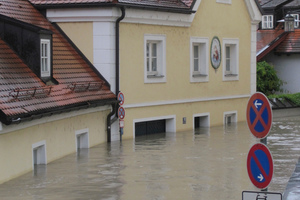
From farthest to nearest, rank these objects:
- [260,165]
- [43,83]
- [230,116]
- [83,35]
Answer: [230,116] → [83,35] → [43,83] → [260,165]

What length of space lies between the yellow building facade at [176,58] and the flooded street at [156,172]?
1.71m

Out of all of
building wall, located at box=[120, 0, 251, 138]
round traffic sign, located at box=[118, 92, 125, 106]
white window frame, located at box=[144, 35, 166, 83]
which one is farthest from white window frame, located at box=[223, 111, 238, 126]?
round traffic sign, located at box=[118, 92, 125, 106]

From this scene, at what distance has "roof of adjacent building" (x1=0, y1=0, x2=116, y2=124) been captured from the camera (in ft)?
56.9

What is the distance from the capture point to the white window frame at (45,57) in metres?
20.8

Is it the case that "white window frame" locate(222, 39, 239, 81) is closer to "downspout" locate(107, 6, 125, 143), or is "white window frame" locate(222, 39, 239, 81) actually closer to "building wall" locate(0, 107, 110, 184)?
"downspout" locate(107, 6, 125, 143)

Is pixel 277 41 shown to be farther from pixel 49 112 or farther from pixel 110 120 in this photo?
pixel 49 112

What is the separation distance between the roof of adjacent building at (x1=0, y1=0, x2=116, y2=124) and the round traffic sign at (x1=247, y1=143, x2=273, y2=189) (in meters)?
7.27

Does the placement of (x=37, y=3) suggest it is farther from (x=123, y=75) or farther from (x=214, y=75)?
(x=214, y=75)

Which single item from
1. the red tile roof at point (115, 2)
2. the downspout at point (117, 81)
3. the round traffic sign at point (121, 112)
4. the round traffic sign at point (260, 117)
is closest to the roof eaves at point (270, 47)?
the red tile roof at point (115, 2)

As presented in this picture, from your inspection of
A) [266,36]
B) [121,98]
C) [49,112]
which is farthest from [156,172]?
[266,36]

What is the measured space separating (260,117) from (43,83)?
35.8 ft

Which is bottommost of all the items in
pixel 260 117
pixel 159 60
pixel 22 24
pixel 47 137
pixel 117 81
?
pixel 47 137

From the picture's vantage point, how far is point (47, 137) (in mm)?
19203

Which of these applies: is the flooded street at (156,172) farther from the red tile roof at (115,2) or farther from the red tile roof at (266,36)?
the red tile roof at (266,36)
